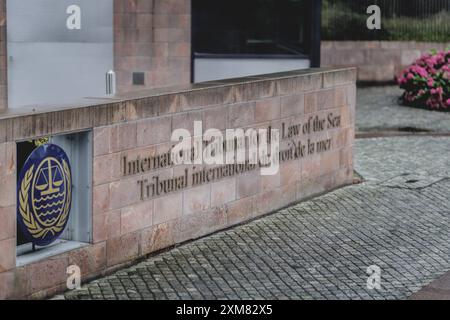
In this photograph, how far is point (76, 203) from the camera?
10.1 m

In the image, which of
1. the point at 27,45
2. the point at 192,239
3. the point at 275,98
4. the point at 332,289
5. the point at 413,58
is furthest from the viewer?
the point at 413,58

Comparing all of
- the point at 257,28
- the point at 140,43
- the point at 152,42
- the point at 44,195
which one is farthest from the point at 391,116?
the point at 44,195

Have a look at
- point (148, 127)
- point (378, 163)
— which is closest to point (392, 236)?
point (148, 127)

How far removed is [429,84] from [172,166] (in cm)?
1237

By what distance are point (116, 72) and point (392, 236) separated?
8.72 metres

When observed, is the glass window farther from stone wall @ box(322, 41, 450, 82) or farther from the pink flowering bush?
stone wall @ box(322, 41, 450, 82)

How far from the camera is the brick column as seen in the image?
1956 cm

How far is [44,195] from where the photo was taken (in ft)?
31.4

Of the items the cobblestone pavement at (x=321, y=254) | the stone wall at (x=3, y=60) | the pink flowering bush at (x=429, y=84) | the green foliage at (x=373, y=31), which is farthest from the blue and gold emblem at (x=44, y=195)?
the green foliage at (x=373, y=31)

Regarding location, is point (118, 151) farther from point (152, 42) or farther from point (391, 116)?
point (391, 116)

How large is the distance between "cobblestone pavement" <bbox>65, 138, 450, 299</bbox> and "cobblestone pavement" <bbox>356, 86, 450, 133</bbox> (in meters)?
5.28

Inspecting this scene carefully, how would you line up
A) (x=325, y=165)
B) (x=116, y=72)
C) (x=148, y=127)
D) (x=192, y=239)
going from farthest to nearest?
1. (x=116, y=72)
2. (x=325, y=165)
3. (x=192, y=239)
4. (x=148, y=127)
